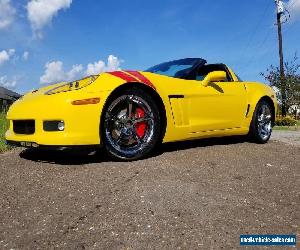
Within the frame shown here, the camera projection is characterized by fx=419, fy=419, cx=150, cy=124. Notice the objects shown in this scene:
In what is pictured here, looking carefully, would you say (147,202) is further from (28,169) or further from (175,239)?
(28,169)

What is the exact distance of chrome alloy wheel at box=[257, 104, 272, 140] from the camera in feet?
22.1

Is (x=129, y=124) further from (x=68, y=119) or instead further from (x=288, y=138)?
(x=288, y=138)

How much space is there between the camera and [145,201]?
3.33 m

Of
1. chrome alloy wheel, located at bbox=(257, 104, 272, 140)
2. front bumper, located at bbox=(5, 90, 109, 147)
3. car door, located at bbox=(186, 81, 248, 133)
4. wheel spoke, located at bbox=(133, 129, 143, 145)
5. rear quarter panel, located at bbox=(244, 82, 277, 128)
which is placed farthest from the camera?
chrome alloy wheel, located at bbox=(257, 104, 272, 140)

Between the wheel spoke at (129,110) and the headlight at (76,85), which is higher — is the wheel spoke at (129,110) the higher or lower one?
the lower one

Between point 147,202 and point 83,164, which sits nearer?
point 147,202

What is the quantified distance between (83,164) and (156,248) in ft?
6.99

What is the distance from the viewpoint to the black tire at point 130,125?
4547 millimetres

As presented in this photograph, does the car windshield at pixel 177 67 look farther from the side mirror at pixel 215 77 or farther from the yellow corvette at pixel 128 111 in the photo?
the side mirror at pixel 215 77

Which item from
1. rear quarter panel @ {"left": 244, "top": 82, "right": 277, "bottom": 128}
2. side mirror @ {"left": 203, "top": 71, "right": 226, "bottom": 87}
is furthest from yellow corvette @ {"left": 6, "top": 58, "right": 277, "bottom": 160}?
rear quarter panel @ {"left": 244, "top": 82, "right": 277, "bottom": 128}

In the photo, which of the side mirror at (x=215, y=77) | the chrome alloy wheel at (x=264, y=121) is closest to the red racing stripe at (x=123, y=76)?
the side mirror at (x=215, y=77)

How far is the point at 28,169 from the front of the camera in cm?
439

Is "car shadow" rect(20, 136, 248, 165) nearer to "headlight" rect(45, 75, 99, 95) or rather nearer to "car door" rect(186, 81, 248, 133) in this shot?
"car door" rect(186, 81, 248, 133)

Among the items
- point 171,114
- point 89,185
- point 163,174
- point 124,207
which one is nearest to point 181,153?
point 171,114
